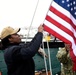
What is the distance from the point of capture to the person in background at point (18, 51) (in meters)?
3.69

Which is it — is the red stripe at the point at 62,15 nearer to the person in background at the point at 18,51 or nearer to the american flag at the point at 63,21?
the american flag at the point at 63,21

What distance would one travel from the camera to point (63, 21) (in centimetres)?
441

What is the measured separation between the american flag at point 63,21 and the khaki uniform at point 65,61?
1908 millimetres

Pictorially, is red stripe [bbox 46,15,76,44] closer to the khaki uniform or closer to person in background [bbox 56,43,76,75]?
person in background [bbox 56,43,76,75]

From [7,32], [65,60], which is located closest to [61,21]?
[7,32]

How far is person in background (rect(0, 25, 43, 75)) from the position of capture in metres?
3.69

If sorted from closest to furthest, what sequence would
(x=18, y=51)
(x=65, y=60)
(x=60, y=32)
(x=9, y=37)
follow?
(x=18, y=51) → (x=9, y=37) → (x=60, y=32) → (x=65, y=60)

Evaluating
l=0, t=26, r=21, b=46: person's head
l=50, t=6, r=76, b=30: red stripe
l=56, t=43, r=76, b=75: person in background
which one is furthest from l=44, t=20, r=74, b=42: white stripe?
l=56, t=43, r=76, b=75: person in background

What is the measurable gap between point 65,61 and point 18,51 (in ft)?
9.15

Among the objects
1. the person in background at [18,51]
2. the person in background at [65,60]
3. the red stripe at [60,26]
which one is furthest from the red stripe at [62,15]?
the person in background at [65,60]

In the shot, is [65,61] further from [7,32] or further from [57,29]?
[7,32]

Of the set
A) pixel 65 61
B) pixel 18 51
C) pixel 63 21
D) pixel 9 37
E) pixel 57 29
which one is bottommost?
pixel 65 61

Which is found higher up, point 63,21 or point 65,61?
point 63,21

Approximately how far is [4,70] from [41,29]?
4.35m
